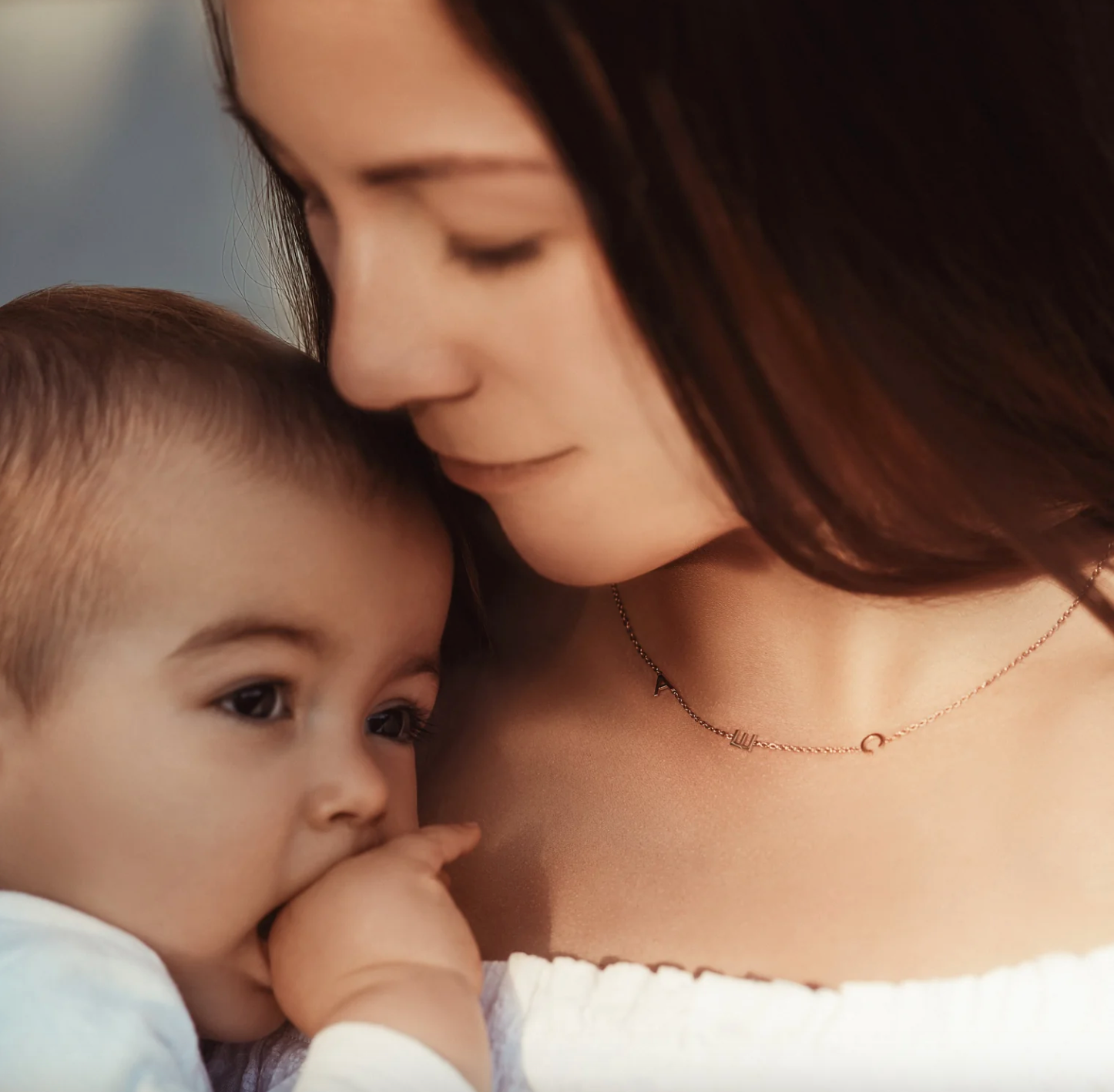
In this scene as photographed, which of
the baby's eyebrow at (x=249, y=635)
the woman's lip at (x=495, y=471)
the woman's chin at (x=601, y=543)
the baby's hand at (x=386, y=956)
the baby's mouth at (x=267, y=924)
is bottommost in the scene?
the baby's mouth at (x=267, y=924)

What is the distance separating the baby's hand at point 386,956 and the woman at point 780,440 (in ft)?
0.26

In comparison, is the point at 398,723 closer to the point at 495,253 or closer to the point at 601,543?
the point at 601,543

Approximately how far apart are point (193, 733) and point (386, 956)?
0.19m

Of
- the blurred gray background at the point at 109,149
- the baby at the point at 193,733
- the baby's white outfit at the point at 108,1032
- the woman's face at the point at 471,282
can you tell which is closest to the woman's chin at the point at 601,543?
the woman's face at the point at 471,282

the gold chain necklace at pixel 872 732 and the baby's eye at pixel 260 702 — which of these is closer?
the baby's eye at pixel 260 702

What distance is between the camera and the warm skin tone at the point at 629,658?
749 mm

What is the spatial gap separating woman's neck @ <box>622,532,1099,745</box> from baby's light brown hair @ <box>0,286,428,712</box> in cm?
30

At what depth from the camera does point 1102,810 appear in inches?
36.6

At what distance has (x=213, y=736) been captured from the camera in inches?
33.2

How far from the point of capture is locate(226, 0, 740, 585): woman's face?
2.37 ft

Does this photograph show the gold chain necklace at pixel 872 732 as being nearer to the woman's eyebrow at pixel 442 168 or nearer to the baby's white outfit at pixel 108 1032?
the baby's white outfit at pixel 108 1032

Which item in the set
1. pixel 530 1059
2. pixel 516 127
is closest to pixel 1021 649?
pixel 530 1059

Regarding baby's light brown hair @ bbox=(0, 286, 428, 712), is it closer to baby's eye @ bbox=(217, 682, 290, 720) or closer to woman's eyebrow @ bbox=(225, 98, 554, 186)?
baby's eye @ bbox=(217, 682, 290, 720)

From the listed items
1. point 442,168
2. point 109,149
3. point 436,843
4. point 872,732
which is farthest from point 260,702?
point 109,149
